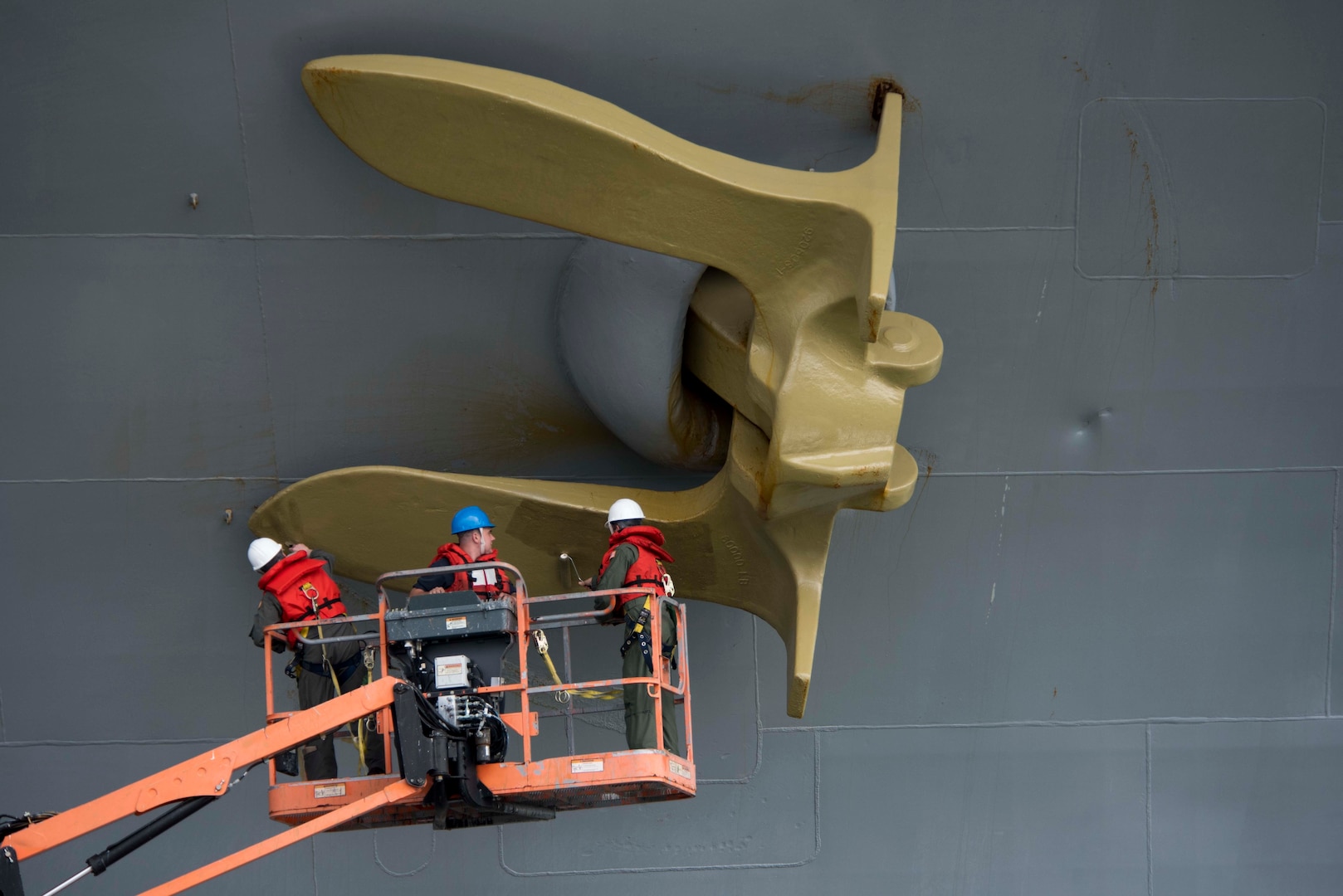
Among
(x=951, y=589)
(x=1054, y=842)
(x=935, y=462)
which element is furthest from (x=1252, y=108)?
(x=1054, y=842)

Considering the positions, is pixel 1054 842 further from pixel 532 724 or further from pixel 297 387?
pixel 297 387

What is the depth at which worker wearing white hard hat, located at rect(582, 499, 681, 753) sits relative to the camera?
14.9ft

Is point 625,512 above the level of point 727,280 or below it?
below

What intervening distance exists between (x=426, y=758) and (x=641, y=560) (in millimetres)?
1142

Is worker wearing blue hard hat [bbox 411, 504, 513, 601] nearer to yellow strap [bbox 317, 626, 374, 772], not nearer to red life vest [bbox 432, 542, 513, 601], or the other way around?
red life vest [bbox 432, 542, 513, 601]

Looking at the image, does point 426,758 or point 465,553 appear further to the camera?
point 465,553

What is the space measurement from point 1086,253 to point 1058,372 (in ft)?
1.73

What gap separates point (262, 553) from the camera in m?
5.11

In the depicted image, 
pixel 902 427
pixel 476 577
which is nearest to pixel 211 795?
pixel 476 577

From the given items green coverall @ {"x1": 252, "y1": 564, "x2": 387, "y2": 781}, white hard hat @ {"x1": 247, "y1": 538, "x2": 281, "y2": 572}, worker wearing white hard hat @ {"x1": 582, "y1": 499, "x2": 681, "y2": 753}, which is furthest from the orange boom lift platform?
white hard hat @ {"x1": 247, "y1": 538, "x2": 281, "y2": 572}

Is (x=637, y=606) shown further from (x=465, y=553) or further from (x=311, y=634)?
(x=311, y=634)

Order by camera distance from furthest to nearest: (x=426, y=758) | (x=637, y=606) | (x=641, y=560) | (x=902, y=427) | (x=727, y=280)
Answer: (x=902, y=427), (x=727, y=280), (x=641, y=560), (x=637, y=606), (x=426, y=758)

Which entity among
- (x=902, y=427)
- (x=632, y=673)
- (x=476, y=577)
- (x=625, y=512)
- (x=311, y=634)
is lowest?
(x=632, y=673)

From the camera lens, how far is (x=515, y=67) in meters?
4.77
